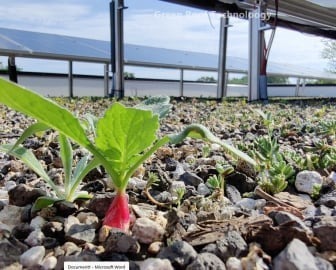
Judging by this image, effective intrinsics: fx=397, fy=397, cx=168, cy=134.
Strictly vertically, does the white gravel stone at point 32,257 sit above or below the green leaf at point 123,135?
below

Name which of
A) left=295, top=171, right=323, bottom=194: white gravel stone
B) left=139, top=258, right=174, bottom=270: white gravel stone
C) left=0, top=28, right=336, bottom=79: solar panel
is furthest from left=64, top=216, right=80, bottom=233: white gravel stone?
left=0, top=28, right=336, bottom=79: solar panel

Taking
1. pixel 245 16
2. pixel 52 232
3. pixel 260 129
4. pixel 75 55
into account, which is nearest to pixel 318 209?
A: pixel 52 232

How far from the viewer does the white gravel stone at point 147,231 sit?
38 centimetres

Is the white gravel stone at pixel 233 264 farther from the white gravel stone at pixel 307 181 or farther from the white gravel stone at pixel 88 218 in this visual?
the white gravel stone at pixel 307 181

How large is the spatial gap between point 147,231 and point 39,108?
151 mm

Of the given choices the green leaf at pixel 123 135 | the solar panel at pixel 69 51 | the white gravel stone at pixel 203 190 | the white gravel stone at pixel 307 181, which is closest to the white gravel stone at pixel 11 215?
the green leaf at pixel 123 135

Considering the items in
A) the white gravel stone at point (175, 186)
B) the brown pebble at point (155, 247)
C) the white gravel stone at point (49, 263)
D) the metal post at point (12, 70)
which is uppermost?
the metal post at point (12, 70)

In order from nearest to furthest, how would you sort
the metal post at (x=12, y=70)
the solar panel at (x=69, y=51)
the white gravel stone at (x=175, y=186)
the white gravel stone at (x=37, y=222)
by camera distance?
the white gravel stone at (x=37, y=222) → the white gravel stone at (x=175, y=186) → the metal post at (x=12, y=70) → the solar panel at (x=69, y=51)

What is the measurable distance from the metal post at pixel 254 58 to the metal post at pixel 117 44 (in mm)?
1004

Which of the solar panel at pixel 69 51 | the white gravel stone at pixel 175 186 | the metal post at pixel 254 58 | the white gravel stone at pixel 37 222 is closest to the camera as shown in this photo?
the white gravel stone at pixel 37 222

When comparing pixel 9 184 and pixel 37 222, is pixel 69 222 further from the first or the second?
pixel 9 184

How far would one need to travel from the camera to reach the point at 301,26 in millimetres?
5066

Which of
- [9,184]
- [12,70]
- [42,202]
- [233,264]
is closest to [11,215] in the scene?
[42,202]

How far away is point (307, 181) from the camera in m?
0.57
